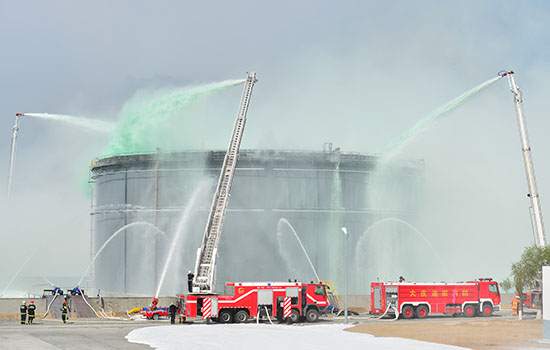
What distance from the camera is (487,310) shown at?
5544cm

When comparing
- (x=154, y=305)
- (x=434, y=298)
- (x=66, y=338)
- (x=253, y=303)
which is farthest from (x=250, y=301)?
(x=66, y=338)

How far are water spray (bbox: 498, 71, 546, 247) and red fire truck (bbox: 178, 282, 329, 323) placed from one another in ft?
56.8

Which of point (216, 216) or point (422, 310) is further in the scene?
point (216, 216)

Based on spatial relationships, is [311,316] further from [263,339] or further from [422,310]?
[263,339]

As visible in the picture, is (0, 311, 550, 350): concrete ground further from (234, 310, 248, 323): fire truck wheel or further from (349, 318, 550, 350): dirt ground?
(234, 310, 248, 323): fire truck wheel

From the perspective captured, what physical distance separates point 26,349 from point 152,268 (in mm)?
43922

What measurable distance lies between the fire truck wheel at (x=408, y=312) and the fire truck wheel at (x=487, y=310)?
4.97m

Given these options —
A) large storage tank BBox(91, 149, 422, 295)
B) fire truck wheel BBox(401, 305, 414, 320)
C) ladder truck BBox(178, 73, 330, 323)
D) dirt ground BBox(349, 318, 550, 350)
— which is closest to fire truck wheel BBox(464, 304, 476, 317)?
fire truck wheel BBox(401, 305, 414, 320)

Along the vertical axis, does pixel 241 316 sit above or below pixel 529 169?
below

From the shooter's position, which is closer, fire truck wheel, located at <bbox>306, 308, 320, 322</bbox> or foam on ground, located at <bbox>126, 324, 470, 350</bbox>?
foam on ground, located at <bbox>126, 324, 470, 350</bbox>

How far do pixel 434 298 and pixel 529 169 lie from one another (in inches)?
456

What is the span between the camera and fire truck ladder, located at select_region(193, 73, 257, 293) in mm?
52125

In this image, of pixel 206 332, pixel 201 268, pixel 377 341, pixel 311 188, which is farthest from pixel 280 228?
pixel 377 341

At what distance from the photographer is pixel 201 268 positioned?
52906 millimetres
